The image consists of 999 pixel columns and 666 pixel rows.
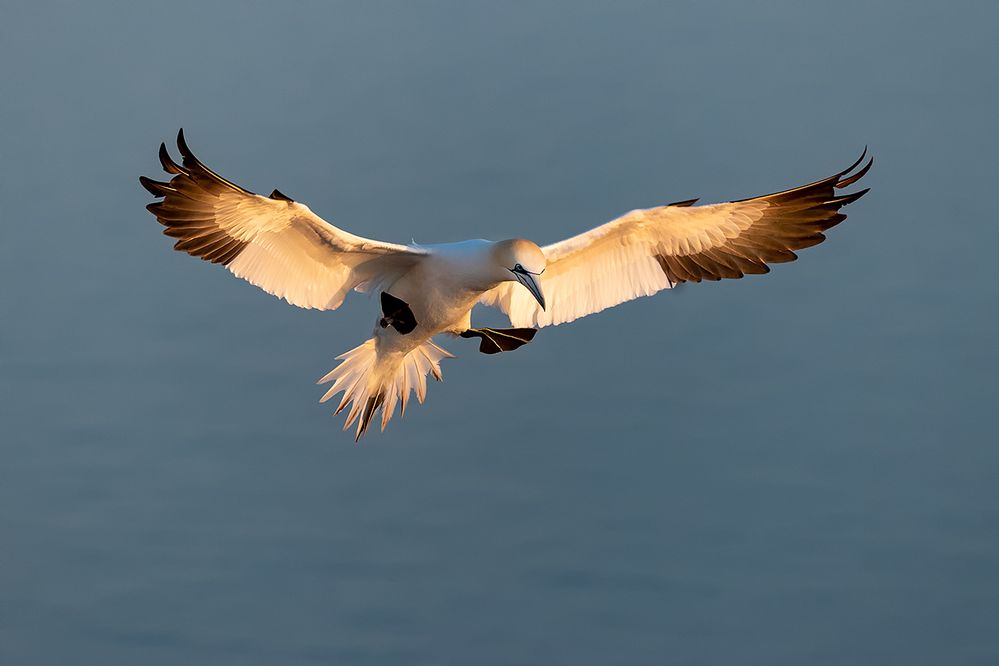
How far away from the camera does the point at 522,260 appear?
9.20m

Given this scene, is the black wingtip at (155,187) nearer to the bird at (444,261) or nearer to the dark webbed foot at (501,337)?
the bird at (444,261)

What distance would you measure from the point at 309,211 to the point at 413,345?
159cm

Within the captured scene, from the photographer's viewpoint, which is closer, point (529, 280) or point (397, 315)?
point (529, 280)

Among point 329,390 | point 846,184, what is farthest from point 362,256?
point 846,184

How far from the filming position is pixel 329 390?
10328mm

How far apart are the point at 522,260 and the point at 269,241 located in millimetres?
1850

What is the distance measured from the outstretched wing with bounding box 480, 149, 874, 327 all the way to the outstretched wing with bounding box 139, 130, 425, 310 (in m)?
1.30

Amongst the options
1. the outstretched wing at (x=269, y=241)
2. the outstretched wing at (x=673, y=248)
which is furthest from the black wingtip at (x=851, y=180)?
the outstretched wing at (x=269, y=241)

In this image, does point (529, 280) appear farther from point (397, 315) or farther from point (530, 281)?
point (397, 315)

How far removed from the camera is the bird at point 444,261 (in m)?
9.12

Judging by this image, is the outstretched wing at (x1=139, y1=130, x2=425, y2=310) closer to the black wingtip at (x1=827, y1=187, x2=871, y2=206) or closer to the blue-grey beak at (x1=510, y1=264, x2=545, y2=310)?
the blue-grey beak at (x1=510, y1=264, x2=545, y2=310)

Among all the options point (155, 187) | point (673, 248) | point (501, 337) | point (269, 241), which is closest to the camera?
point (155, 187)

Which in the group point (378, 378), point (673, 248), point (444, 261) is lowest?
point (378, 378)

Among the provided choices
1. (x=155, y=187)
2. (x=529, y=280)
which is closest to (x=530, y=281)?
(x=529, y=280)
